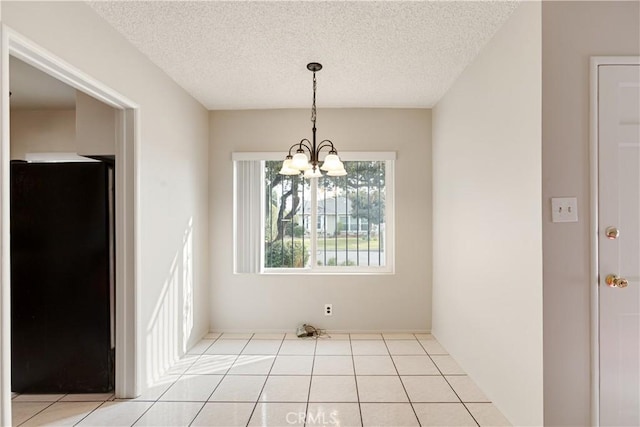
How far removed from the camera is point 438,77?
325 centimetres

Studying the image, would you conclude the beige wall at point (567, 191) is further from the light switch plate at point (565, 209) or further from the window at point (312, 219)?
the window at point (312, 219)

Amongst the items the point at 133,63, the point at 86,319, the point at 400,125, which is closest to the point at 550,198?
the point at 400,125

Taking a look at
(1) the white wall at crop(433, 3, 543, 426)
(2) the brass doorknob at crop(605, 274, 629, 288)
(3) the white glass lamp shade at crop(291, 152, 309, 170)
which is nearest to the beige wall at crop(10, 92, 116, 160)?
(3) the white glass lamp shade at crop(291, 152, 309, 170)

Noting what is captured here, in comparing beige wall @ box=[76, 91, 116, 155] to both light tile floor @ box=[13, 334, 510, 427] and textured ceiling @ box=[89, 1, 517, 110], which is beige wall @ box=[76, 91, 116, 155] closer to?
textured ceiling @ box=[89, 1, 517, 110]

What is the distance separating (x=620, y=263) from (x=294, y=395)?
86.7 inches

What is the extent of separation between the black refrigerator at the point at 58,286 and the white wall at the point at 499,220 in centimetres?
276

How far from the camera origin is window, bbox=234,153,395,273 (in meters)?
4.31

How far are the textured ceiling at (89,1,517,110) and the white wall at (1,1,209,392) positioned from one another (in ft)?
0.57

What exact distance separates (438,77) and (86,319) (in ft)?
11.4

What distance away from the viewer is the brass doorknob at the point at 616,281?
1907mm

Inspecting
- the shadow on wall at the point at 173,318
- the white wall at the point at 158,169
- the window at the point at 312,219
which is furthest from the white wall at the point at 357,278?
the shadow on wall at the point at 173,318

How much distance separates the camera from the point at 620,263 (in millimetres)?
1932

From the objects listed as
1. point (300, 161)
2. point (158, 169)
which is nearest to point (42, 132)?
point (158, 169)

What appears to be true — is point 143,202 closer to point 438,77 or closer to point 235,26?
point 235,26
